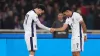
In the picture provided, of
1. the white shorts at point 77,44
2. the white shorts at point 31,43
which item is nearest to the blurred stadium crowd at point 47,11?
A: the white shorts at point 31,43

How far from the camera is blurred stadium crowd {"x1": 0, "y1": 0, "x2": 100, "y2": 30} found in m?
16.0

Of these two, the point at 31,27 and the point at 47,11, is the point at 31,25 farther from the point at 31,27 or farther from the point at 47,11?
the point at 47,11

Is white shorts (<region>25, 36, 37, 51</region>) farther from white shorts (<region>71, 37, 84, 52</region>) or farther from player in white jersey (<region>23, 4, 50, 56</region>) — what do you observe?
white shorts (<region>71, 37, 84, 52</region>)

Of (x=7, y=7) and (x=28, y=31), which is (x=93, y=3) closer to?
(x=7, y=7)

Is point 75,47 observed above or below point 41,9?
below

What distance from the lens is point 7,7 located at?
56.2ft

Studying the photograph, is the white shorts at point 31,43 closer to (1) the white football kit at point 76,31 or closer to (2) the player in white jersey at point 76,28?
(2) the player in white jersey at point 76,28

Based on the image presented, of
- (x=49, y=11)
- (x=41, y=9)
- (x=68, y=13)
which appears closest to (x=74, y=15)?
(x=68, y=13)

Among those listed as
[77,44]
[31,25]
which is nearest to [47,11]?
[31,25]

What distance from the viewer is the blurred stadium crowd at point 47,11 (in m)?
16.0

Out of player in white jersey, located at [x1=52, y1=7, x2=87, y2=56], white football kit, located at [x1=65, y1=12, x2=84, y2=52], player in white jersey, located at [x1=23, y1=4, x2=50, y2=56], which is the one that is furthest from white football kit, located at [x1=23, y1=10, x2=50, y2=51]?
white football kit, located at [x1=65, y1=12, x2=84, y2=52]

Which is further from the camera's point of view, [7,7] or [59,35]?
[7,7]

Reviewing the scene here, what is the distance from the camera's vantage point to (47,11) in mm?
16516

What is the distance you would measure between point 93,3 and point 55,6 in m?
1.44
